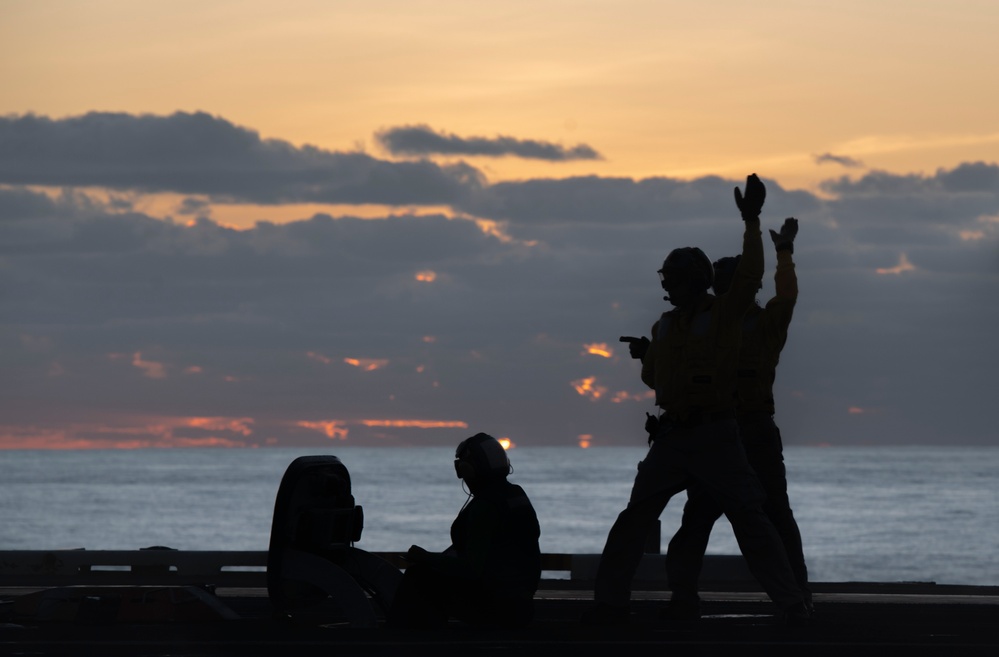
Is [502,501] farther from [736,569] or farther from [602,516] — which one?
[602,516]

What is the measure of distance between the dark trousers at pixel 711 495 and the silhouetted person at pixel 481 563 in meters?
0.61

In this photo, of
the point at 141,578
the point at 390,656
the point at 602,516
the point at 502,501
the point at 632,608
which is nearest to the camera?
the point at 390,656

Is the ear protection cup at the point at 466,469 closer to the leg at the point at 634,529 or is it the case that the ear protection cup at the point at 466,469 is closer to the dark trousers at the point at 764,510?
the leg at the point at 634,529

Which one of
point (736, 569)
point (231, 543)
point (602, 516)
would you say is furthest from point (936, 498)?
point (736, 569)

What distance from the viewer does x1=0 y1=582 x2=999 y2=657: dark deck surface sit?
927 cm

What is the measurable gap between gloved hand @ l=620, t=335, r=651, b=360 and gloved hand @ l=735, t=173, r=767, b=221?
1185mm

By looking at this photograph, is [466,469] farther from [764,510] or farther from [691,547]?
[764,510]

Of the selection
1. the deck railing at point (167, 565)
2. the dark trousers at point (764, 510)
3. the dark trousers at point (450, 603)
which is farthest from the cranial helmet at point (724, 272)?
the deck railing at point (167, 565)

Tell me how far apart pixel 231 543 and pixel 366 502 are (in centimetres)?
4617

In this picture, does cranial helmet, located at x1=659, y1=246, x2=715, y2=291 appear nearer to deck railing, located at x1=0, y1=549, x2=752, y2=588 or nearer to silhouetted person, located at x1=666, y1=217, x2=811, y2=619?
silhouetted person, located at x1=666, y1=217, x2=811, y2=619

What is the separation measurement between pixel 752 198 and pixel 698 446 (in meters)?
1.48

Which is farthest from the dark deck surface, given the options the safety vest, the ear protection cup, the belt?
the safety vest

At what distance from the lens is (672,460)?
35.8 feet

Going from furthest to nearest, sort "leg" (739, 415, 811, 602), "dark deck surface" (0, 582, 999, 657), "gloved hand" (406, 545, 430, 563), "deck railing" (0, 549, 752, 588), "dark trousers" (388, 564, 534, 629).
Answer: "deck railing" (0, 549, 752, 588)
"leg" (739, 415, 811, 602)
"dark trousers" (388, 564, 534, 629)
"gloved hand" (406, 545, 430, 563)
"dark deck surface" (0, 582, 999, 657)
